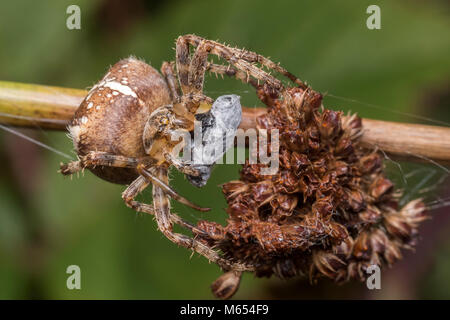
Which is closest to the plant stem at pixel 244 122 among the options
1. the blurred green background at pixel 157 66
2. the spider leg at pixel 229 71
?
the spider leg at pixel 229 71

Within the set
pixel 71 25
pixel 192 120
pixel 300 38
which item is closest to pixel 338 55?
pixel 300 38

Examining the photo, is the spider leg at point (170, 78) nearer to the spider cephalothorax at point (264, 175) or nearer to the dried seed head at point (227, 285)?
the spider cephalothorax at point (264, 175)

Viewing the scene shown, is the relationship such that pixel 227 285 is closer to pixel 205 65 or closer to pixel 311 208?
pixel 311 208

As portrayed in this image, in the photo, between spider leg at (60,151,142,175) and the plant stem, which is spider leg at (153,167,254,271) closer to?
spider leg at (60,151,142,175)

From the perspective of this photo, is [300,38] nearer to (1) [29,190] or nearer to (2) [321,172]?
(2) [321,172]

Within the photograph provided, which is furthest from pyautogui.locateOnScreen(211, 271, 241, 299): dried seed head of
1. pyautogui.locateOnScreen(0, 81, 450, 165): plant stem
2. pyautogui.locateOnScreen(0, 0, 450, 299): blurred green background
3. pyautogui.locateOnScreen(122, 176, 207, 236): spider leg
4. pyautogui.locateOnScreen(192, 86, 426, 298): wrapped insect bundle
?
pyautogui.locateOnScreen(0, 0, 450, 299): blurred green background

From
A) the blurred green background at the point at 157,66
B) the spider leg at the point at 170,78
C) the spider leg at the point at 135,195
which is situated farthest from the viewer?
the blurred green background at the point at 157,66

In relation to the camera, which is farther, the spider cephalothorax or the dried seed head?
the dried seed head
